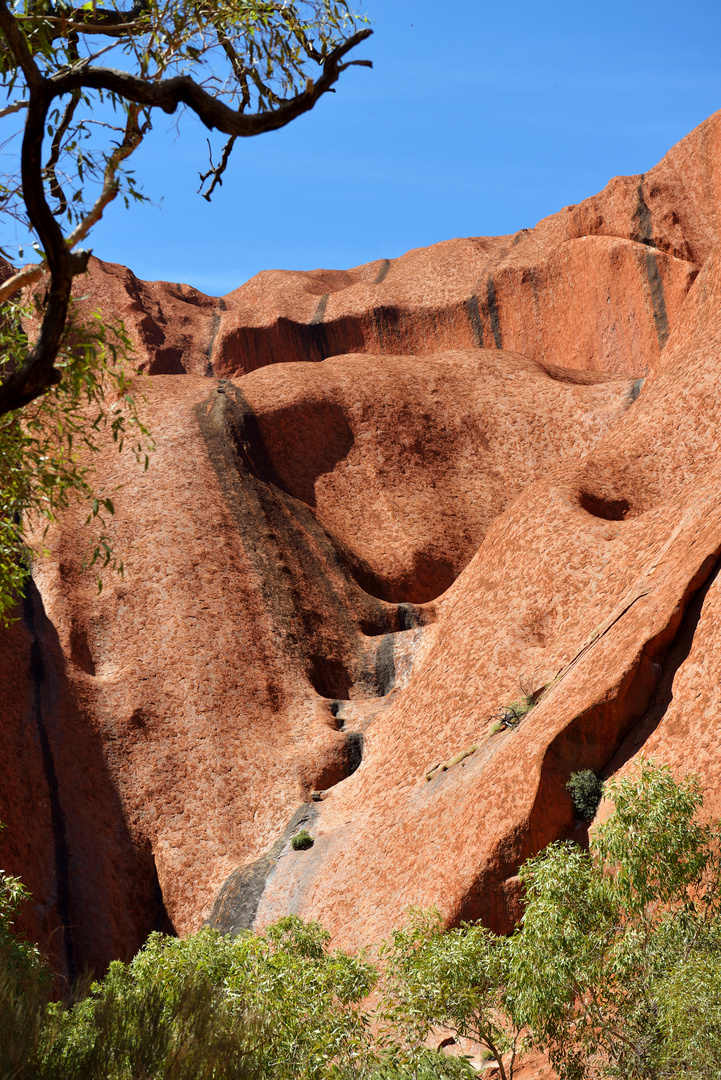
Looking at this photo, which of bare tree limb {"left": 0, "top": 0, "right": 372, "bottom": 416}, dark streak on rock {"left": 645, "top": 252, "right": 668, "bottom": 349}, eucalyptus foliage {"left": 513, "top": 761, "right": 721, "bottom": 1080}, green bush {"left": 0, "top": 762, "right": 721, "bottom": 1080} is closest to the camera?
bare tree limb {"left": 0, "top": 0, "right": 372, "bottom": 416}

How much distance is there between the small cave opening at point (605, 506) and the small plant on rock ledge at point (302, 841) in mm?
14187

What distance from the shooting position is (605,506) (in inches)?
1163

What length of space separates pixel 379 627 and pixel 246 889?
1402cm

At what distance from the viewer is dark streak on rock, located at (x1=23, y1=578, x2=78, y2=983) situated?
79.0ft

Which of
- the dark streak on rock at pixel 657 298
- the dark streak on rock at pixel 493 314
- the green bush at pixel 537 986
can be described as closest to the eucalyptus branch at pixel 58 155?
the green bush at pixel 537 986

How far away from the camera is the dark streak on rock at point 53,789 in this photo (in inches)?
948

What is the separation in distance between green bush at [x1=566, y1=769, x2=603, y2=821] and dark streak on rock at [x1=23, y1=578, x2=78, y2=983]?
12940mm

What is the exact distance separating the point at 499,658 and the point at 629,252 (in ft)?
122

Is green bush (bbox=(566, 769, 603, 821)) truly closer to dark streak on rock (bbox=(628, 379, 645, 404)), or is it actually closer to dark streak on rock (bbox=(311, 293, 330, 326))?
dark streak on rock (bbox=(628, 379, 645, 404))

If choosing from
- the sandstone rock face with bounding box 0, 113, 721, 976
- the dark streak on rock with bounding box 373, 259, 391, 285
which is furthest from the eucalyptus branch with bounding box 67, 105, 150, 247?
the dark streak on rock with bounding box 373, 259, 391, 285

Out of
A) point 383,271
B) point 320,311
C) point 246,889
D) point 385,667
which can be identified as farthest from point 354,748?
point 383,271

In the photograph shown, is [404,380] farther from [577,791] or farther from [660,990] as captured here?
[660,990]

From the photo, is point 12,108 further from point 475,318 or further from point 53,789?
point 475,318

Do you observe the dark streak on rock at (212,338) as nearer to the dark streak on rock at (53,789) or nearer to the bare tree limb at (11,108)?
the dark streak on rock at (53,789)
